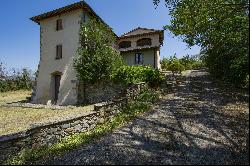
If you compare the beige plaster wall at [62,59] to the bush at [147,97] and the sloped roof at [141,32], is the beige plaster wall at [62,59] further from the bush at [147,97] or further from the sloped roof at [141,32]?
the sloped roof at [141,32]

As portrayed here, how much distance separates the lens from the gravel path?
702 centimetres

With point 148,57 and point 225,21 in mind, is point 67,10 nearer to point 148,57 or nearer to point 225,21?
point 148,57

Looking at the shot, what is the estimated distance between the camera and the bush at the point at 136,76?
726 inches

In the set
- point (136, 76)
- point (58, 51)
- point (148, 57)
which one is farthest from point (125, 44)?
point (136, 76)

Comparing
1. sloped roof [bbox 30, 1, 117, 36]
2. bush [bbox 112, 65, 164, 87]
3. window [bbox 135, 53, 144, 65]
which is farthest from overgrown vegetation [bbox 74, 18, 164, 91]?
window [bbox 135, 53, 144, 65]

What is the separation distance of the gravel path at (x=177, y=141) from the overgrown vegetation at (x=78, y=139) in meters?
0.55

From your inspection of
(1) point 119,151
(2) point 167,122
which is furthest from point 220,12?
(1) point 119,151

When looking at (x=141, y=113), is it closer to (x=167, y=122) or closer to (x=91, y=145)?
(x=167, y=122)

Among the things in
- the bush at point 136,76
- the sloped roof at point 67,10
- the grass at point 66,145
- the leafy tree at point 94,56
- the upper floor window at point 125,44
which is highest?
the sloped roof at point 67,10

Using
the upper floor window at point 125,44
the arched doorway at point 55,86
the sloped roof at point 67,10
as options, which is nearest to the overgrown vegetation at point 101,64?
the sloped roof at point 67,10

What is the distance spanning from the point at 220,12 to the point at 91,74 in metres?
11.9

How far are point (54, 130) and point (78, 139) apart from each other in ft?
3.20

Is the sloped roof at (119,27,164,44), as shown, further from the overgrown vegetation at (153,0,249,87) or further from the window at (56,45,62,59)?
the overgrown vegetation at (153,0,249,87)

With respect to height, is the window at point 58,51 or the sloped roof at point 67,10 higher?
the sloped roof at point 67,10
